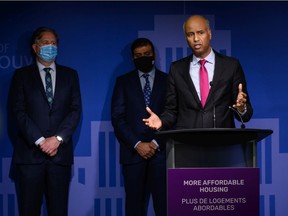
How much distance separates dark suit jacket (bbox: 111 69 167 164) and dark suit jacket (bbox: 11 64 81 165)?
35 cm

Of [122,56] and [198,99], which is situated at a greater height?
[122,56]

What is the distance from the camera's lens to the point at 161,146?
4.61 m

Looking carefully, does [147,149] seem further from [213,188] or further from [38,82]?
[213,188]

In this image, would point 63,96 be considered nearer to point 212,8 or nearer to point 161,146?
point 161,146

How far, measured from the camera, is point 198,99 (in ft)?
10.9

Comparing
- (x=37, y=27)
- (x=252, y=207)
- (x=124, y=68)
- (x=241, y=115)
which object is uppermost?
(x=37, y=27)

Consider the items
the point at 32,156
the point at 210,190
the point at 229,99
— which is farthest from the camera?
the point at 32,156

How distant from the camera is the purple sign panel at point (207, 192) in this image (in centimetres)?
274

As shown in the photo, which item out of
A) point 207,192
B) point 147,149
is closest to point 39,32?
point 147,149

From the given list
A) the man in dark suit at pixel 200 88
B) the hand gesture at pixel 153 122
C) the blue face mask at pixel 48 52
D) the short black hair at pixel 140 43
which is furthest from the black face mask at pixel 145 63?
the hand gesture at pixel 153 122

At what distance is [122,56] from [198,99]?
1.85m

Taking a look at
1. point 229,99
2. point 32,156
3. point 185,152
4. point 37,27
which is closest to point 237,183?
point 185,152

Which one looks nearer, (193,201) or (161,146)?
(193,201)

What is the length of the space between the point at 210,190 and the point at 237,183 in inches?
5.4
